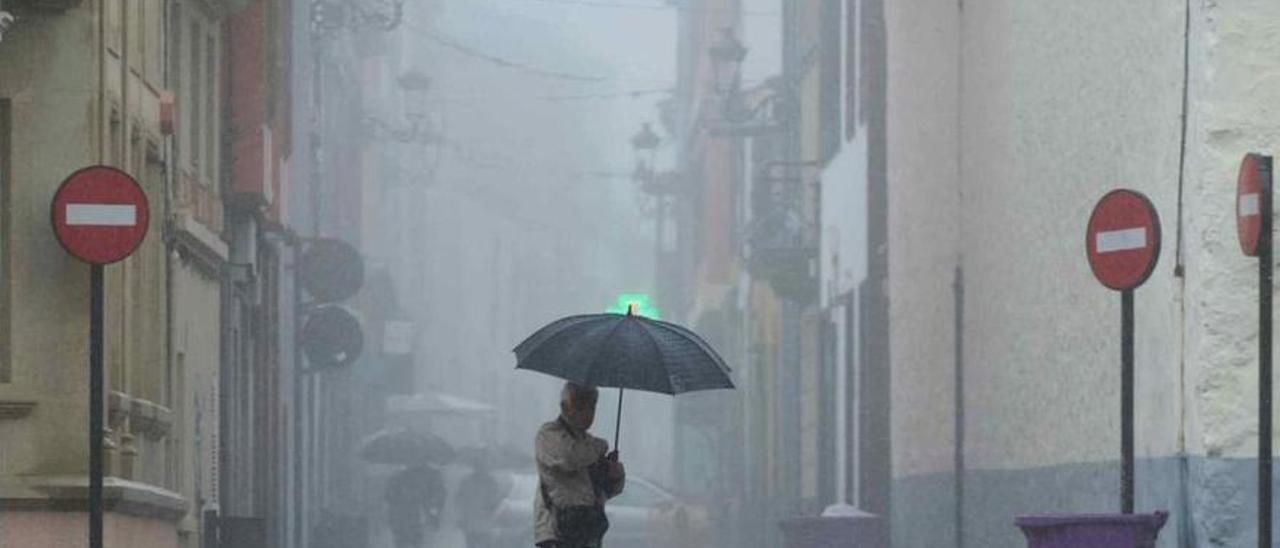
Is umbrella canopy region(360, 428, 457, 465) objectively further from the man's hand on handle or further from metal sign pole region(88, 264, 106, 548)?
the man's hand on handle

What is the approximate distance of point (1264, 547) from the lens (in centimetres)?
1571

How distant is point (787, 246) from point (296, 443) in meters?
7.53

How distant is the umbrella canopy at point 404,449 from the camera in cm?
4931

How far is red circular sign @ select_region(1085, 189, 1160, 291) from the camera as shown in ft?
57.5

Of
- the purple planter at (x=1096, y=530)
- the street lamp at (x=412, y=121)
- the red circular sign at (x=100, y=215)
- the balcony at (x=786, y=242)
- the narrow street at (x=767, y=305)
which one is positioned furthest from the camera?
the street lamp at (x=412, y=121)

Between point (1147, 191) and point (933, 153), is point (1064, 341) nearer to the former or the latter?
point (1147, 191)

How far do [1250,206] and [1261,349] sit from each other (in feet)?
2.58

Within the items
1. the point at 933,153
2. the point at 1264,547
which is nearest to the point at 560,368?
the point at 1264,547

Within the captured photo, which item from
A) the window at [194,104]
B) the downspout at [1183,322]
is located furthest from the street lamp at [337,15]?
the downspout at [1183,322]

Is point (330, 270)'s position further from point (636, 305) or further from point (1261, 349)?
point (1261, 349)

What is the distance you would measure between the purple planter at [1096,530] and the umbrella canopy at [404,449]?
3342 centimetres

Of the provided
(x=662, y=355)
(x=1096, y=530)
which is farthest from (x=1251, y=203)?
(x=662, y=355)

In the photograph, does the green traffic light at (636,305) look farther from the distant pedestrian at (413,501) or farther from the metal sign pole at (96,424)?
the distant pedestrian at (413,501)

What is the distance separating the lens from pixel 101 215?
17344 mm
